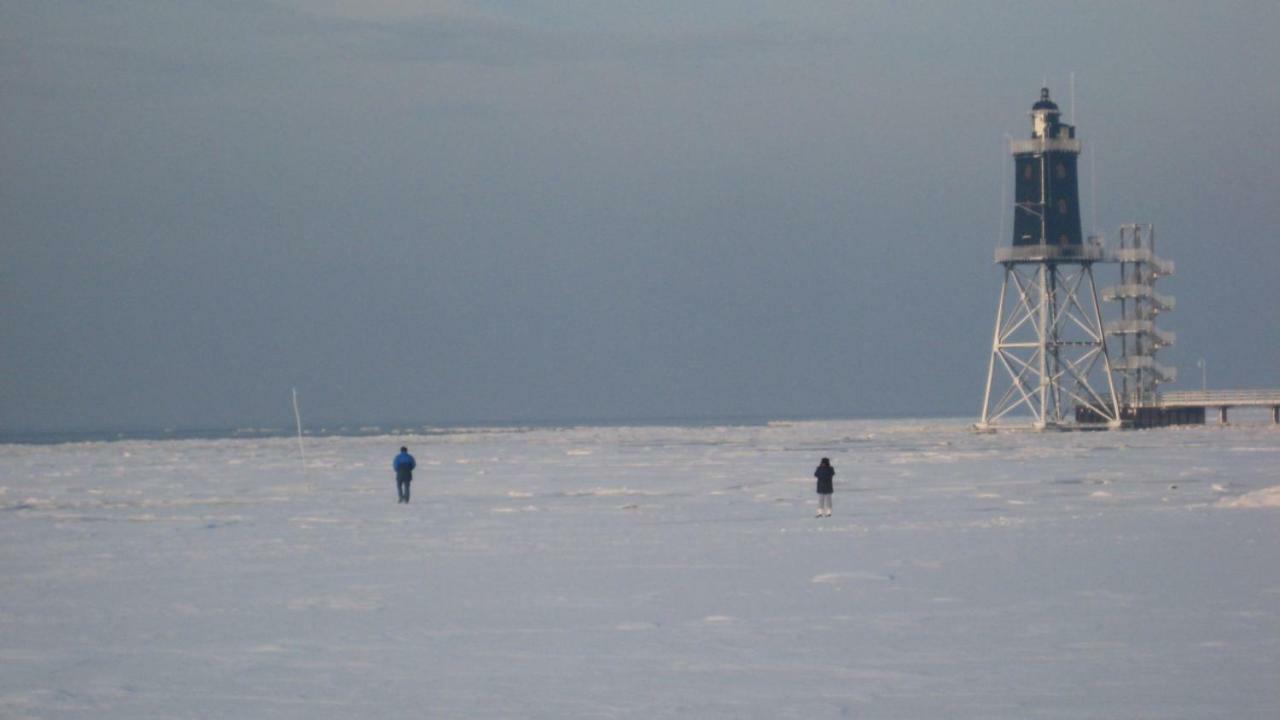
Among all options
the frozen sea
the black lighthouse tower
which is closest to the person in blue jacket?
the frozen sea

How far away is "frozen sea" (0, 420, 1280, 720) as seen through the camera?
12125 mm

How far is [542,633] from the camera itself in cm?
1536

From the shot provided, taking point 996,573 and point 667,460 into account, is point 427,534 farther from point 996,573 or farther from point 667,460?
point 667,460

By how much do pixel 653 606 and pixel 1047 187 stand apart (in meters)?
88.0

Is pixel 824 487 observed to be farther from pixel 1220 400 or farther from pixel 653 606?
pixel 1220 400

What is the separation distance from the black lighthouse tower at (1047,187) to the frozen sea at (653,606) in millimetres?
65485

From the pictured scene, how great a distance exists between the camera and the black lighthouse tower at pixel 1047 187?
99.7 metres

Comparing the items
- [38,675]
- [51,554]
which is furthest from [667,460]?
[38,675]

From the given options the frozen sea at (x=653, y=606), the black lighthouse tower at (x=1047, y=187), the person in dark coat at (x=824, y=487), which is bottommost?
the frozen sea at (x=653, y=606)

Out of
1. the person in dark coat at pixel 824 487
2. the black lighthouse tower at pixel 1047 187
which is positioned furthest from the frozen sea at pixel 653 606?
the black lighthouse tower at pixel 1047 187

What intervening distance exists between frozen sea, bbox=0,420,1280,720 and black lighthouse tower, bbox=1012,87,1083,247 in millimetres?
65485

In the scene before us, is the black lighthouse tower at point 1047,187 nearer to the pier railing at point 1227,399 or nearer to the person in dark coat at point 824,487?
the pier railing at point 1227,399

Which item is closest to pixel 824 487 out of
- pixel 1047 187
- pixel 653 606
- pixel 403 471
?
pixel 403 471

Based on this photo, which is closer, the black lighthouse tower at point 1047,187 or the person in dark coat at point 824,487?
the person in dark coat at point 824,487
